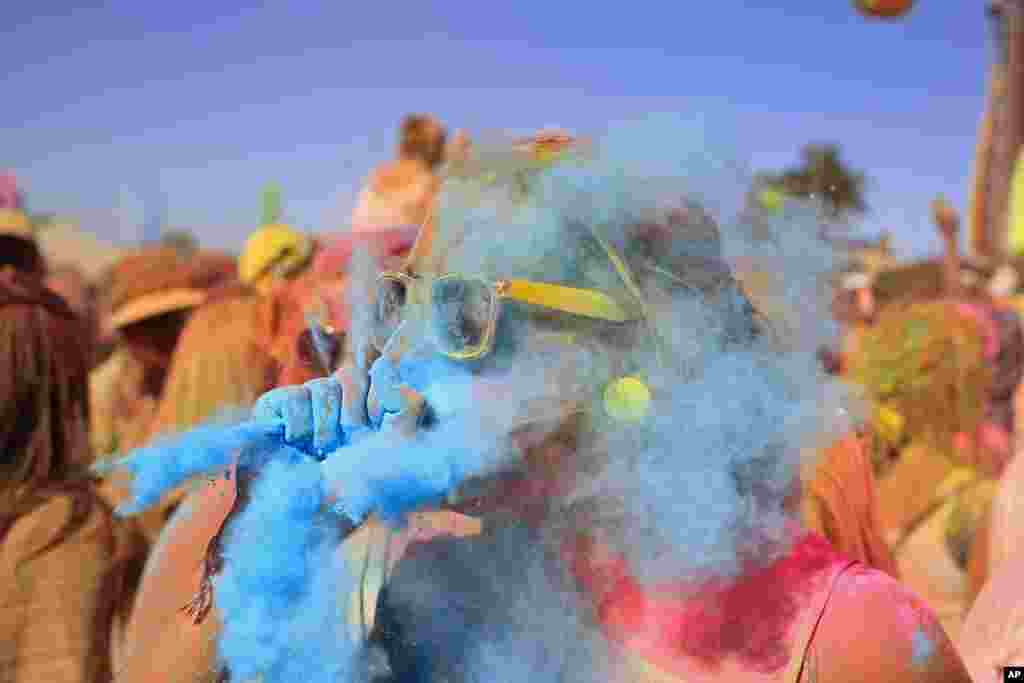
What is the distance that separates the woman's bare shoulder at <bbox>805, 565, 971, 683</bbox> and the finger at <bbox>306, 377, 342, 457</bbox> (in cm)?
64

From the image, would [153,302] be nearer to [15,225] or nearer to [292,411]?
[15,225]

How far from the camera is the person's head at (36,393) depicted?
102 inches

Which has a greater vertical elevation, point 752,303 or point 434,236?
point 434,236

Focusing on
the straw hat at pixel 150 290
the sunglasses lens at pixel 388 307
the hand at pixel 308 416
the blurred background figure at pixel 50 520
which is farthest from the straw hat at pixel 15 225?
the hand at pixel 308 416

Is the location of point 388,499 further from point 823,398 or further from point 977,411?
point 977,411

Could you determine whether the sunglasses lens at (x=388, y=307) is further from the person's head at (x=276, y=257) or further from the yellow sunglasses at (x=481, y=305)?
the person's head at (x=276, y=257)

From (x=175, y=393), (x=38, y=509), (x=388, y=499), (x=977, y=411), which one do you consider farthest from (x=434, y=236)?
(x=977, y=411)

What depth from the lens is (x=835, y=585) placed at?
132cm

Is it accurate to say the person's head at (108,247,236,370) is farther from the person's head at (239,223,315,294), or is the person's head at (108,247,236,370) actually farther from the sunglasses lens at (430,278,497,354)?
the sunglasses lens at (430,278,497,354)

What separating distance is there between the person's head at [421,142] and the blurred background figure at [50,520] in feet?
10.5

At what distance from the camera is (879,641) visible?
50.0 inches

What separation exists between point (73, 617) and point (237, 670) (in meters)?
1.49

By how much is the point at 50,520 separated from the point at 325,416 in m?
1.64

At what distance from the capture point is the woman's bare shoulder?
1265mm
